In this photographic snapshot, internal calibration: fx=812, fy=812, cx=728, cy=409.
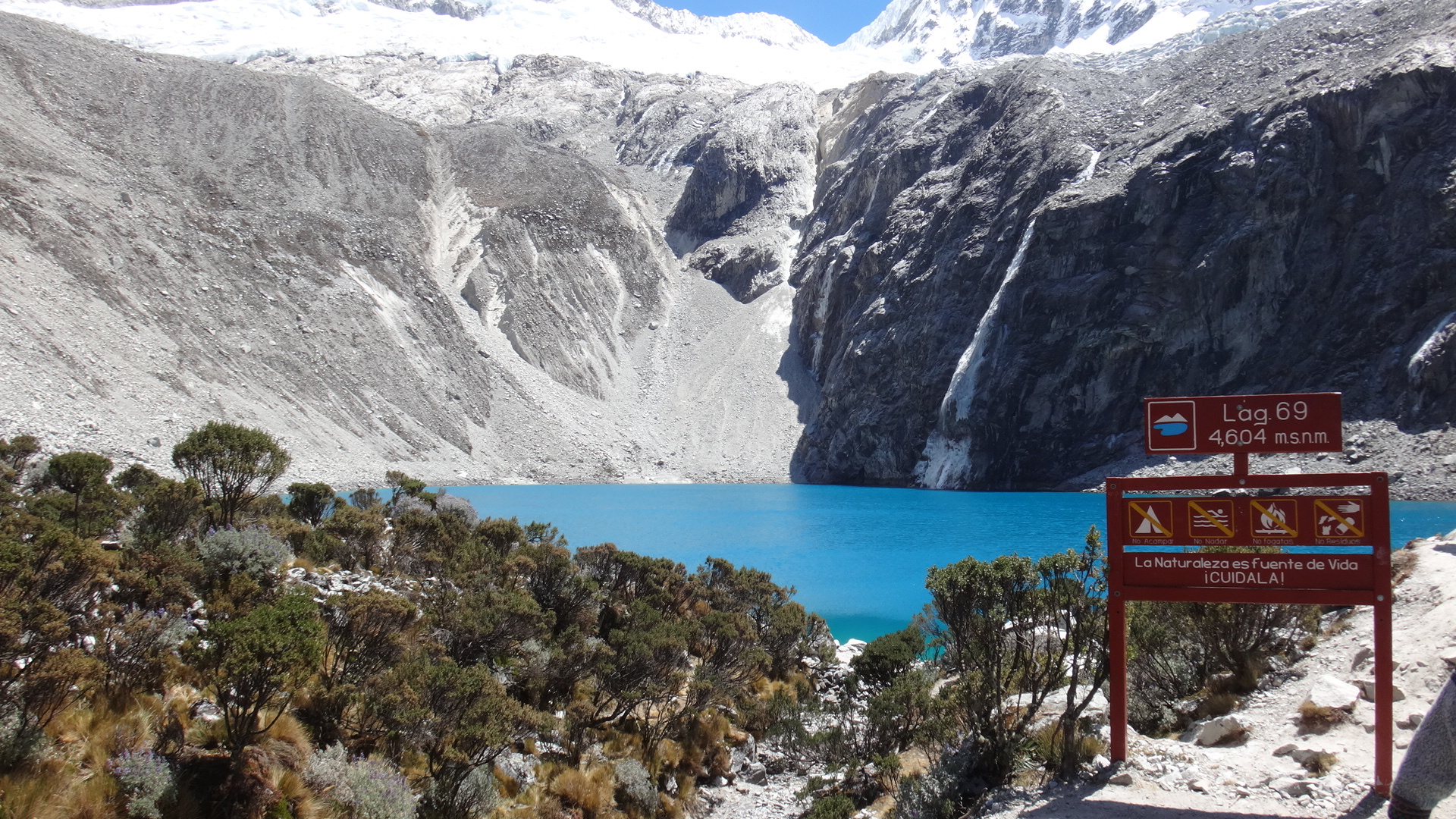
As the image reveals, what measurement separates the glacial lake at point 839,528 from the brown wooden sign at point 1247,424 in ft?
41.4

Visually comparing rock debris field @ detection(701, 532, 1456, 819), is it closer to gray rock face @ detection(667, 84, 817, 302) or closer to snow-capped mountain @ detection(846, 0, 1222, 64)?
gray rock face @ detection(667, 84, 817, 302)

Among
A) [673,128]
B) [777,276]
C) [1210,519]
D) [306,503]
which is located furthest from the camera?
[673,128]

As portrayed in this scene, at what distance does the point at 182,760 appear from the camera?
22.7 feet

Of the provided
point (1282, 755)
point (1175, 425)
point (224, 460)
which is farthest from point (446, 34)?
point (1282, 755)

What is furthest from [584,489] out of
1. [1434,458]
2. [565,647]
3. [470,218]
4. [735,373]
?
[1434,458]

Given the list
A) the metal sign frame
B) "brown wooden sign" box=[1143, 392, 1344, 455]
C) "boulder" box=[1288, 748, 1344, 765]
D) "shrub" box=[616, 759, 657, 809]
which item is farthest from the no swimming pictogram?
"shrub" box=[616, 759, 657, 809]

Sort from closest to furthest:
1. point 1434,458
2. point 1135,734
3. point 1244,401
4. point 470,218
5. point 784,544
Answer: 1. point 1244,401
2. point 1135,734
3. point 784,544
4. point 1434,458
5. point 470,218

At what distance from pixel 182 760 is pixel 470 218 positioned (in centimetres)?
7794

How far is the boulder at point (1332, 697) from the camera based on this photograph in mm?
8062

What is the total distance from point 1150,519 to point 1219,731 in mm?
2522

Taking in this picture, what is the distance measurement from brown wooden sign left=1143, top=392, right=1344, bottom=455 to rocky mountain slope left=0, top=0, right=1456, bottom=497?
41.5 metres

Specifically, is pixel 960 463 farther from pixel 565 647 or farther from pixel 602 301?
pixel 565 647

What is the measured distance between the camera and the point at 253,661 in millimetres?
6934

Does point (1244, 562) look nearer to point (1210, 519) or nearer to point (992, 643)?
point (1210, 519)
